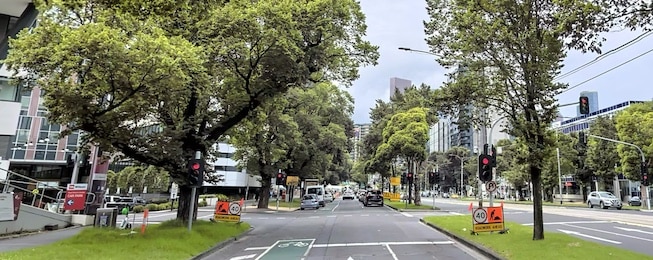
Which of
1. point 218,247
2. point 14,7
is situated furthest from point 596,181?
point 14,7

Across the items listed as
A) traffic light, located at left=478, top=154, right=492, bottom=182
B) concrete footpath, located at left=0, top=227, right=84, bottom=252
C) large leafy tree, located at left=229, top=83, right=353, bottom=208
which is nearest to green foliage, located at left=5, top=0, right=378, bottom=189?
concrete footpath, located at left=0, top=227, right=84, bottom=252

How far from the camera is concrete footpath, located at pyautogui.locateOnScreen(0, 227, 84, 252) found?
1361 centimetres

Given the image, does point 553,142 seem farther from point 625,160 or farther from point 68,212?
point 625,160

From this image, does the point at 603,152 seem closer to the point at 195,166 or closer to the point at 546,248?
the point at 546,248

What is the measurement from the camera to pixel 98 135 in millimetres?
15531

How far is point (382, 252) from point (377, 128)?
45861mm

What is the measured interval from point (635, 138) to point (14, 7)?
2093 inches

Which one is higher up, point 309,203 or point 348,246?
point 309,203

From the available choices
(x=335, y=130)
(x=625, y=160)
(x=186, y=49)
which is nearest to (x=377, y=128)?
(x=335, y=130)

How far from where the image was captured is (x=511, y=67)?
49.3ft

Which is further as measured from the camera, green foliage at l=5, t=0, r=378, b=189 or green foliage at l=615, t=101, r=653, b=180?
green foliage at l=615, t=101, r=653, b=180

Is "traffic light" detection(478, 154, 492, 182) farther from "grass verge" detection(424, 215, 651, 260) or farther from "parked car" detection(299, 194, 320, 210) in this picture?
"parked car" detection(299, 194, 320, 210)

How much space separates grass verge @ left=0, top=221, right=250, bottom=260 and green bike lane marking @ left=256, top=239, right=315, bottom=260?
202 centimetres

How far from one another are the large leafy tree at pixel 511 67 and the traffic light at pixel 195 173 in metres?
9.21
